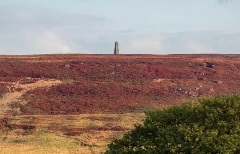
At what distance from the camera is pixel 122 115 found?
66.6m

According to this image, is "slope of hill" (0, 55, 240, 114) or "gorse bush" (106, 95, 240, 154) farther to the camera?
"slope of hill" (0, 55, 240, 114)

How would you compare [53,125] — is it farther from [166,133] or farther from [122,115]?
[166,133]

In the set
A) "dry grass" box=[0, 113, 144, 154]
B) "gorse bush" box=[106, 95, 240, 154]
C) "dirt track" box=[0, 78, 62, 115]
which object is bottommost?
"dry grass" box=[0, 113, 144, 154]

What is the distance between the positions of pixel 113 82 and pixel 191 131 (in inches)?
2229

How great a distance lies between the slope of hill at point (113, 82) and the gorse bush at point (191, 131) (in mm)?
41409

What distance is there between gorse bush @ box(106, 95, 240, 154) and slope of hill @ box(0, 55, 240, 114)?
41.4 metres

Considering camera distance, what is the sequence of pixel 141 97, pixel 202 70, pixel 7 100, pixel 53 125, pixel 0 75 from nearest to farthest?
1. pixel 53 125
2. pixel 7 100
3. pixel 141 97
4. pixel 0 75
5. pixel 202 70

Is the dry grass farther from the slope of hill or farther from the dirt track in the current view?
the dirt track

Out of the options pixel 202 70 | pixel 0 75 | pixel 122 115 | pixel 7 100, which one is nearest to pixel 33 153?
pixel 122 115

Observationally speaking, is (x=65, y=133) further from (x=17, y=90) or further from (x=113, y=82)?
(x=113, y=82)

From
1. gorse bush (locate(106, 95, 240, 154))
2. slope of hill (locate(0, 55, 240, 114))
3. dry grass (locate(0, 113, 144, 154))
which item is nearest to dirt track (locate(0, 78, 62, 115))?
slope of hill (locate(0, 55, 240, 114))

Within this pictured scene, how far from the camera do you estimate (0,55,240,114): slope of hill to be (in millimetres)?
72688

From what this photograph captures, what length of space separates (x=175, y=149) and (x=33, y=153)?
2365 centimetres

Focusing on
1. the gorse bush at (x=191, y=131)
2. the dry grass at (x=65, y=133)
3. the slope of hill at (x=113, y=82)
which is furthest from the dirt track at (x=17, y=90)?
the gorse bush at (x=191, y=131)
